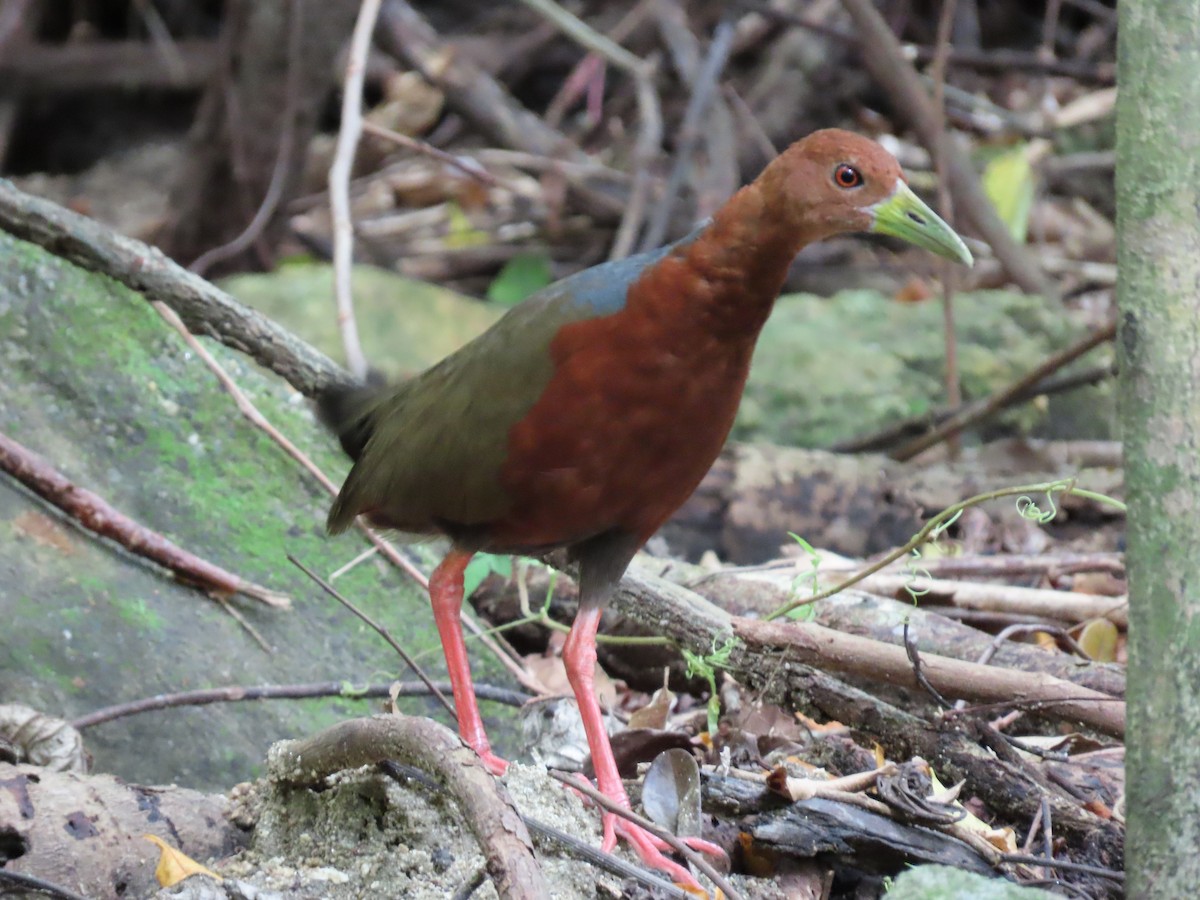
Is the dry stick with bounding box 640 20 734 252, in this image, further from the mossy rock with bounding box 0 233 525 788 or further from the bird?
the bird

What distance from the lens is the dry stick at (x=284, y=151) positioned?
6406 mm

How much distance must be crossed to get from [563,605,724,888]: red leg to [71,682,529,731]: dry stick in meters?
0.38

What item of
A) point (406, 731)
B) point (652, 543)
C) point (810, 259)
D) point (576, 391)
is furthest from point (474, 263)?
point (406, 731)

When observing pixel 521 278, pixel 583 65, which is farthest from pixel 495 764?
pixel 583 65

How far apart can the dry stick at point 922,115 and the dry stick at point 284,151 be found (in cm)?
246

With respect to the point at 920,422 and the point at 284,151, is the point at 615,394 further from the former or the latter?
the point at 284,151

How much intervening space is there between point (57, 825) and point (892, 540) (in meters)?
3.25

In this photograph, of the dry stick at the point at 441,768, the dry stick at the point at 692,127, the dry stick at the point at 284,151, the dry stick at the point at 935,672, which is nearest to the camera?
the dry stick at the point at 441,768

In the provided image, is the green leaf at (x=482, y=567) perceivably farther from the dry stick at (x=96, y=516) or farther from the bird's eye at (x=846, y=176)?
the bird's eye at (x=846, y=176)

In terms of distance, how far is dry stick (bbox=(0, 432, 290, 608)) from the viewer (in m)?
3.47

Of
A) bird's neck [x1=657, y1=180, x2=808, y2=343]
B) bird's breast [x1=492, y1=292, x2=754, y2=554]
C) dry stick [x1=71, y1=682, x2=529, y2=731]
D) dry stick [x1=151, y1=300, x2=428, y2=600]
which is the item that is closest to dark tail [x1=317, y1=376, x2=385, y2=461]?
dry stick [x1=151, y1=300, x2=428, y2=600]

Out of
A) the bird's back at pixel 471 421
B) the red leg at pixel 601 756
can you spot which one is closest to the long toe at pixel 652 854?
the red leg at pixel 601 756

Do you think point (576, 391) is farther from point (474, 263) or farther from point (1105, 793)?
point (474, 263)

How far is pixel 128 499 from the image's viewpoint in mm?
3736
